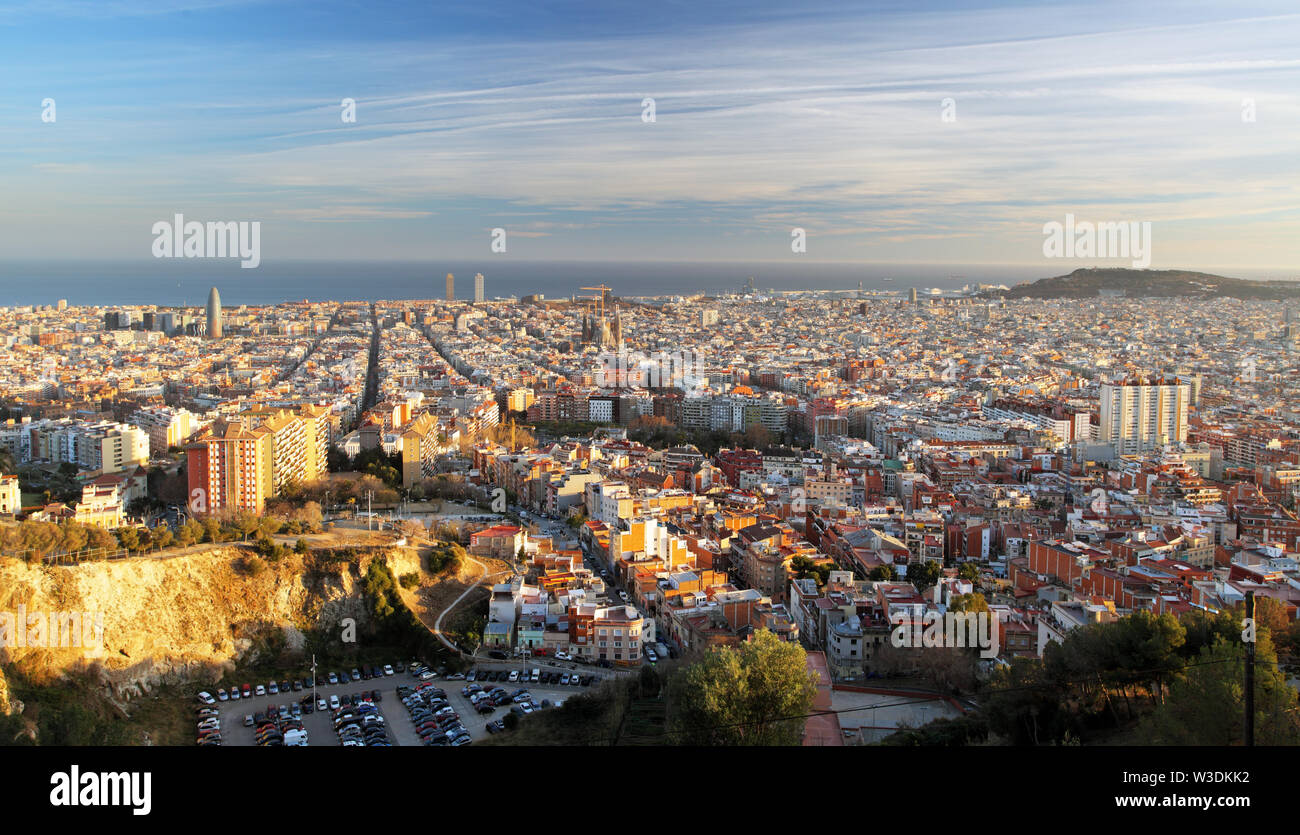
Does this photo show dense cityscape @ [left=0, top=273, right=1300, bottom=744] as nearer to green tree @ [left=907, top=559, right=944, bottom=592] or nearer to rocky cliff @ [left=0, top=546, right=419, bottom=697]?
green tree @ [left=907, top=559, right=944, bottom=592]

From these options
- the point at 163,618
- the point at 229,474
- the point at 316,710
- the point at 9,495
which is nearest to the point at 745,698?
the point at 316,710

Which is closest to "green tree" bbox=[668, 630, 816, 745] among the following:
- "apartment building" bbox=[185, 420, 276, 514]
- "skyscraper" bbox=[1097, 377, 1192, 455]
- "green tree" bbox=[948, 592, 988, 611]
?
"green tree" bbox=[948, 592, 988, 611]

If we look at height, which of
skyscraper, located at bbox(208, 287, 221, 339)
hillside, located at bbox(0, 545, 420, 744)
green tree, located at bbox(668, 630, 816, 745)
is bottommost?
hillside, located at bbox(0, 545, 420, 744)

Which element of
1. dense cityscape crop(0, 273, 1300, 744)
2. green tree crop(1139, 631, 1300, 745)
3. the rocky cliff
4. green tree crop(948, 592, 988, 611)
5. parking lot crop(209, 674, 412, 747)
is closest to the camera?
green tree crop(1139, 631, 1300, 745)

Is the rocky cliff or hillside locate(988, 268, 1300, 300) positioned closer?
the rocky cliff
